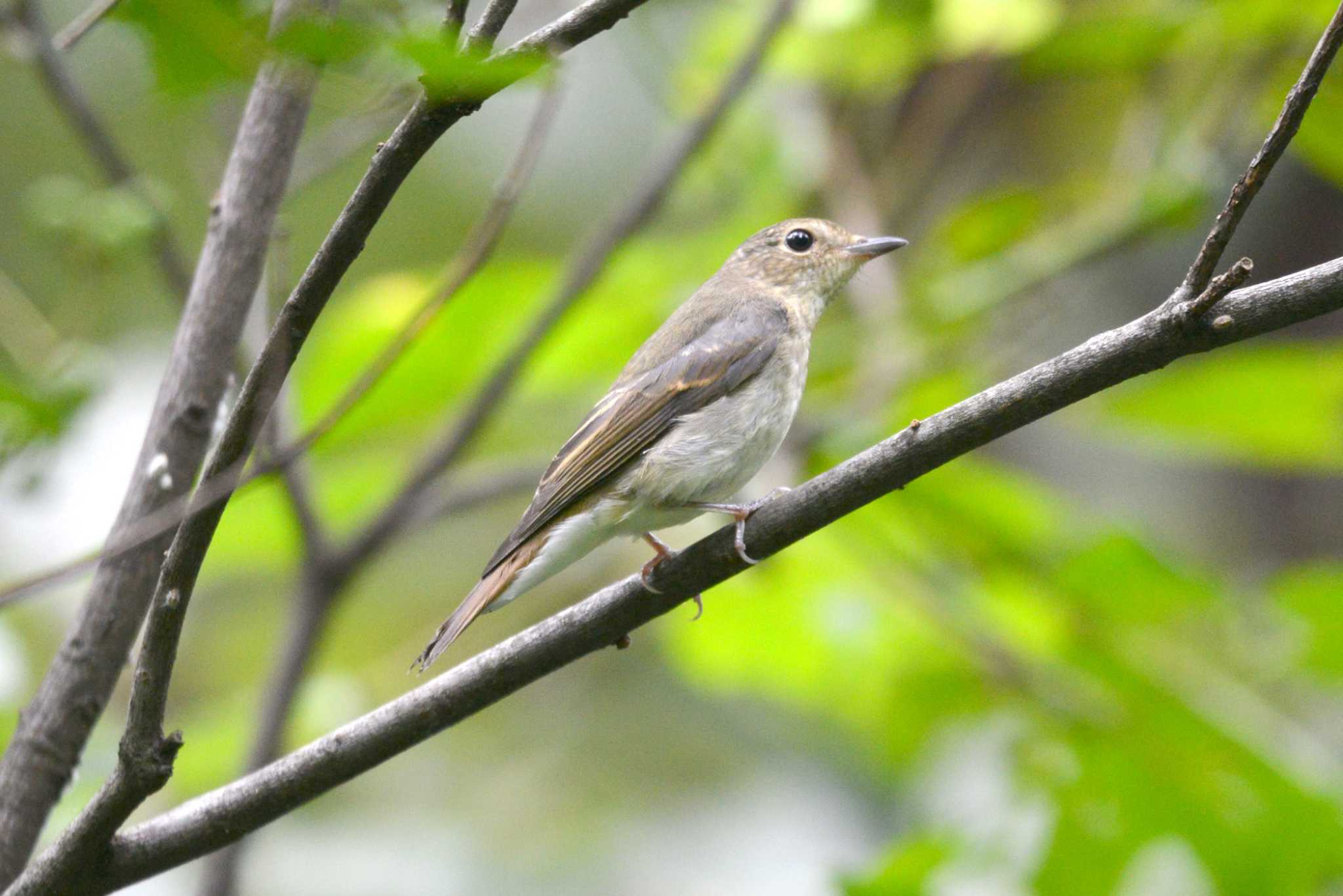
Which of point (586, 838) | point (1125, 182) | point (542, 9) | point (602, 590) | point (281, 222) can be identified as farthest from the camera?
point (586, 838)

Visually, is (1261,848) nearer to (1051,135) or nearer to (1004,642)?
(1004,642)

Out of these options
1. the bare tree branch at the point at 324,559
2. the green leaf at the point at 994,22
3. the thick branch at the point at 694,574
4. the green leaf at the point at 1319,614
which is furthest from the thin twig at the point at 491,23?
the green leaf at the point at 994,22

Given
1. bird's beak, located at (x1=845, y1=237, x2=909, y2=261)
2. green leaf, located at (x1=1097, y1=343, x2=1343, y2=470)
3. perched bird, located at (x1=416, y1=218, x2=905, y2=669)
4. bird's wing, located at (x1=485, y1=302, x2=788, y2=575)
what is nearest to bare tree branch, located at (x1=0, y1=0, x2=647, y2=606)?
perched bird, located at (x1=416, y1=218, x2=905, y2=669)

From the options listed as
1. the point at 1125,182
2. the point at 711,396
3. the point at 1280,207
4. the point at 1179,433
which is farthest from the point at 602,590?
the point at 1280,207

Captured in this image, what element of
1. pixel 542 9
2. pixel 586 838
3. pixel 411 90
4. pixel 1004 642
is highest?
pixel 542 9

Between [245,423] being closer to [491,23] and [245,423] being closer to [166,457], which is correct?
[491,23]

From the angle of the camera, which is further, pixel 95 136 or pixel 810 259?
pixel 810 259

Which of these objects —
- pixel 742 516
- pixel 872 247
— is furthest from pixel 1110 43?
pixel 742 516

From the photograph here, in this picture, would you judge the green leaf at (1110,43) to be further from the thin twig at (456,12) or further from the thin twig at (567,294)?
the thin twig at (456,12)
